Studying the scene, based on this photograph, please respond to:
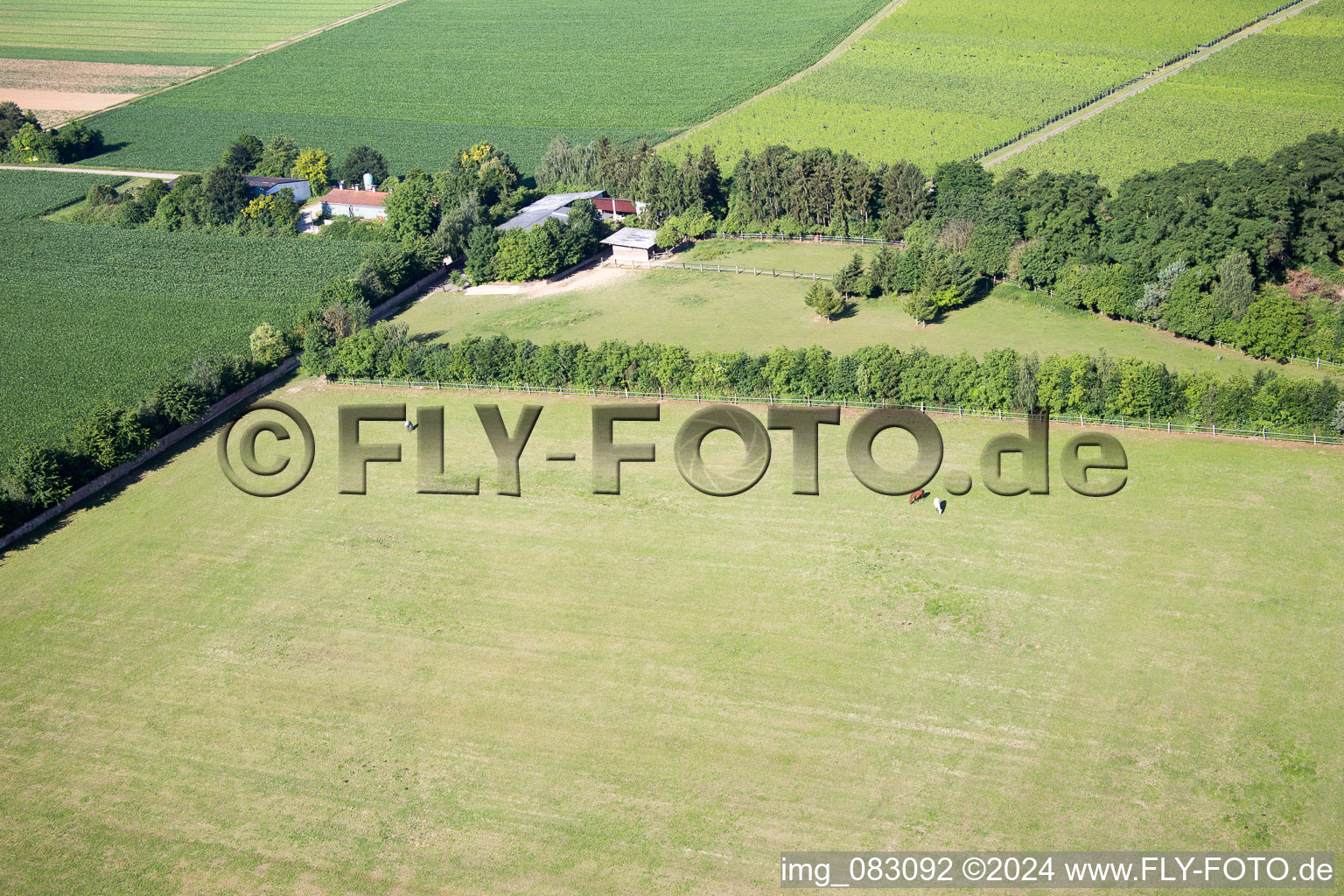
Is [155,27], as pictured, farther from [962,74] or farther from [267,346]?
[267,346]

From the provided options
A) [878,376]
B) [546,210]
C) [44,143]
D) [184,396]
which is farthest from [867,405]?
[44,143]

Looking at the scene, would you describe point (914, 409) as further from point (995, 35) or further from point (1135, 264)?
point (995, 35)

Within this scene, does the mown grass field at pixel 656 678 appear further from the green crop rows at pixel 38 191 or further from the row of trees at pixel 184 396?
the green crop rows at pixel 38 191

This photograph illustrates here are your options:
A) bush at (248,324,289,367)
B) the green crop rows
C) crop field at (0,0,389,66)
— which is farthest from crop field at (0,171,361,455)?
crop field at (0,0,389,66)

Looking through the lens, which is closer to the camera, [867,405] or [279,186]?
[867,405]

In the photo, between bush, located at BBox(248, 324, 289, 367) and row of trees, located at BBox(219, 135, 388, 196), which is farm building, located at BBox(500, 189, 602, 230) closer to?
row of trees, located at BBox(219, 135, 388, 196)
